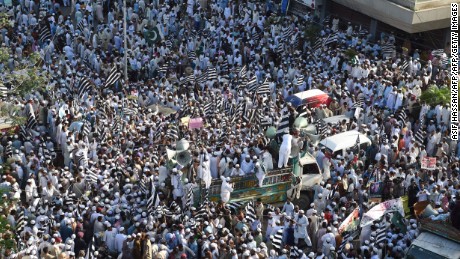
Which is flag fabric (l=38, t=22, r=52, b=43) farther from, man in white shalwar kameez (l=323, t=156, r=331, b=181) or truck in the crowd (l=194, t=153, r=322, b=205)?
man in white shalwar kameez (l=323, t=156, r=331, b=181)

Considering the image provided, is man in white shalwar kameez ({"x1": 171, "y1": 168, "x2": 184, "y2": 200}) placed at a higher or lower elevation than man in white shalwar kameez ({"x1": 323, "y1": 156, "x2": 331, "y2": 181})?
higher

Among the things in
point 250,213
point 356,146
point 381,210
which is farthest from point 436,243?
point 356,146

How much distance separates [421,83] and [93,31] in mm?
11209

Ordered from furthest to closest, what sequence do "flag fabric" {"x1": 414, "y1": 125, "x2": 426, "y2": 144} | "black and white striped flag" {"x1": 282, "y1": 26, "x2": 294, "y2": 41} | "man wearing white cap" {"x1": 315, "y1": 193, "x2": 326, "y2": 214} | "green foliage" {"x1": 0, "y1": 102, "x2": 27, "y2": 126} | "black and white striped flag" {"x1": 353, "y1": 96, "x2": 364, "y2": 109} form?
1. "black and white striped flag" {"x1": 282, "y1": 26, "x2": 294, "y2": 41}
2. "black and white striped flag" {"x1": 353, "y1": 96, "x2": 364, "y2": 109}
3. "flag fabric" {"x1": 414, "y1": 125, "x2": 426, "y2": 144}
4. "green foliage" {"x1": 0, "y1": 102, "x2": 27, "y2": 126}
5. "man wearing white cap" {"x1": 315, "y1": 193, "x2": 326, "y2": 214}

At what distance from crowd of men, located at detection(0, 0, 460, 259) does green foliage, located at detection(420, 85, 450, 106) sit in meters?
0.31

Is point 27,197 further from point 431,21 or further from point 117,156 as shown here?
point 431,21

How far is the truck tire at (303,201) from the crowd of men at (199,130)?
0.19 feet

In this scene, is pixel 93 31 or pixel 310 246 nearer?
pixel 310 246

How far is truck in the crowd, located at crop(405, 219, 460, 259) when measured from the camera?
16562 millimetres

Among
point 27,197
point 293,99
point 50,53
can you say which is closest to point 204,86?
point 293,99

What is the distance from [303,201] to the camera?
20.0 meters

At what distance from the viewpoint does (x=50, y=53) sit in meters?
27.3

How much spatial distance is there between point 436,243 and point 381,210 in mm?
1742

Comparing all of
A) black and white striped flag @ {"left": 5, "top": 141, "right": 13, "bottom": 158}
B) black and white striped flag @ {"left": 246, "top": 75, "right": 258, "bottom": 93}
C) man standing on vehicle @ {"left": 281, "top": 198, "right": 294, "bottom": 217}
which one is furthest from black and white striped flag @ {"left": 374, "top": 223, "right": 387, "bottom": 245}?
black and white striped flag @ {"left": 5, "top": 141, "right": 13, "bottom": 158}
